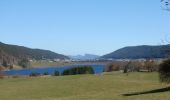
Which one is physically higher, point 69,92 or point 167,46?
point 167,46

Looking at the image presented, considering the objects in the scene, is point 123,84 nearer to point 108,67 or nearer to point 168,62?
point 168,62

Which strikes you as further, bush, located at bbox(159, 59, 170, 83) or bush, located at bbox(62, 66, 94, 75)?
bush, located at bbox(62, 66, 94, 75)

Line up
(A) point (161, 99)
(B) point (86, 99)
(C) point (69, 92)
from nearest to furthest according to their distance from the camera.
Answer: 1. (A) point (161, 99)
2. (B) point (86, 99)
3. (C) point (69, 92)

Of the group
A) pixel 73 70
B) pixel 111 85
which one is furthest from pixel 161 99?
pixel 73 70

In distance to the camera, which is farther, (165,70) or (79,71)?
(79,71)

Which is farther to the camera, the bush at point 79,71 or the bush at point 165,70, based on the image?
the bush at point 79,71

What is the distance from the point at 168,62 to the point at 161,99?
687 inches

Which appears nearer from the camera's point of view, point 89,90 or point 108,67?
point 89,90

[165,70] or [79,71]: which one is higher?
[79,71]

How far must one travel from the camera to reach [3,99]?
129ft

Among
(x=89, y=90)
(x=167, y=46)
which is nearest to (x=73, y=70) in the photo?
(x=89, y=90)

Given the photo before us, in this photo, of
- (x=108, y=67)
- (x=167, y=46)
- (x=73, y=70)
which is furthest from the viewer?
(x=108, y=67)

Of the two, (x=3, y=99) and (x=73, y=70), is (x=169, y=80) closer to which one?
(x=3, y=99)

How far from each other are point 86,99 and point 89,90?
17087 millimetres
